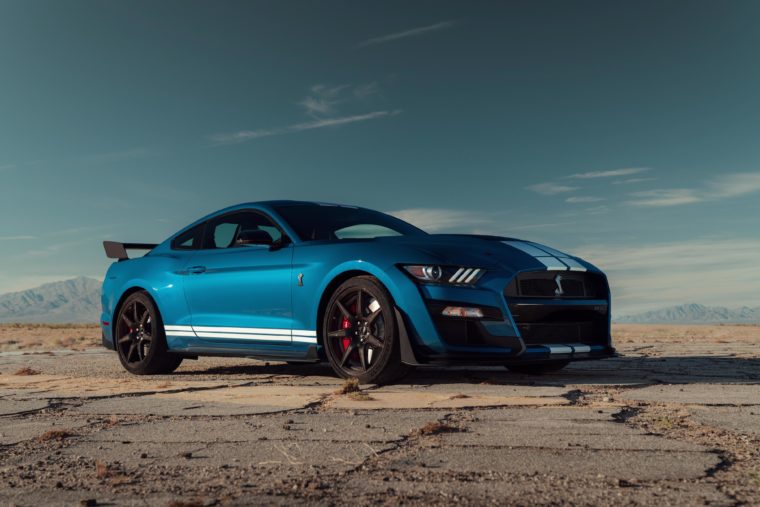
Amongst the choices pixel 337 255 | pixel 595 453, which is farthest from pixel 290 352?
pixel 595 453

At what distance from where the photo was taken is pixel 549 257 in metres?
5.82

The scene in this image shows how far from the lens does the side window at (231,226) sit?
22.4 ft

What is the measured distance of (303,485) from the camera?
8.54 feet

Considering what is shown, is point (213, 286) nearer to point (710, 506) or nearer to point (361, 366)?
point (361, 366)

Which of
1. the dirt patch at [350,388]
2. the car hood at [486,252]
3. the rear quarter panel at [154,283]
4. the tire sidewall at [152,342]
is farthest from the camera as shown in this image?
the tire sidewall at [152,342]

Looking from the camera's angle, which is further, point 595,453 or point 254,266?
point 254,266

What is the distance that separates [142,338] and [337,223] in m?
2.16

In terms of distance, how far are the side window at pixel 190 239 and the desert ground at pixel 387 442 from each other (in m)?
1.63

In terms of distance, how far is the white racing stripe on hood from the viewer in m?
5.65

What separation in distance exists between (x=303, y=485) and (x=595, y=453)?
116 cm

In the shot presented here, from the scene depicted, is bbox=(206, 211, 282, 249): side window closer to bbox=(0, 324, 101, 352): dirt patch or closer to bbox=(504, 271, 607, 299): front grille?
bbox=(504, 271, 607, 299): front grille

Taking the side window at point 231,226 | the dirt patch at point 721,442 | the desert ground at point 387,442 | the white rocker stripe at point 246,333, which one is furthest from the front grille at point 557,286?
the side window at point 231,226

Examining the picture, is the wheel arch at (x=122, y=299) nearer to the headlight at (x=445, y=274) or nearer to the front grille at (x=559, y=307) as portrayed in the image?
the headlight at (x=445, y=274)

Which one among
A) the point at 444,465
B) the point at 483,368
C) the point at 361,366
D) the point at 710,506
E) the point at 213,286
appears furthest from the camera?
the point at 483,368
